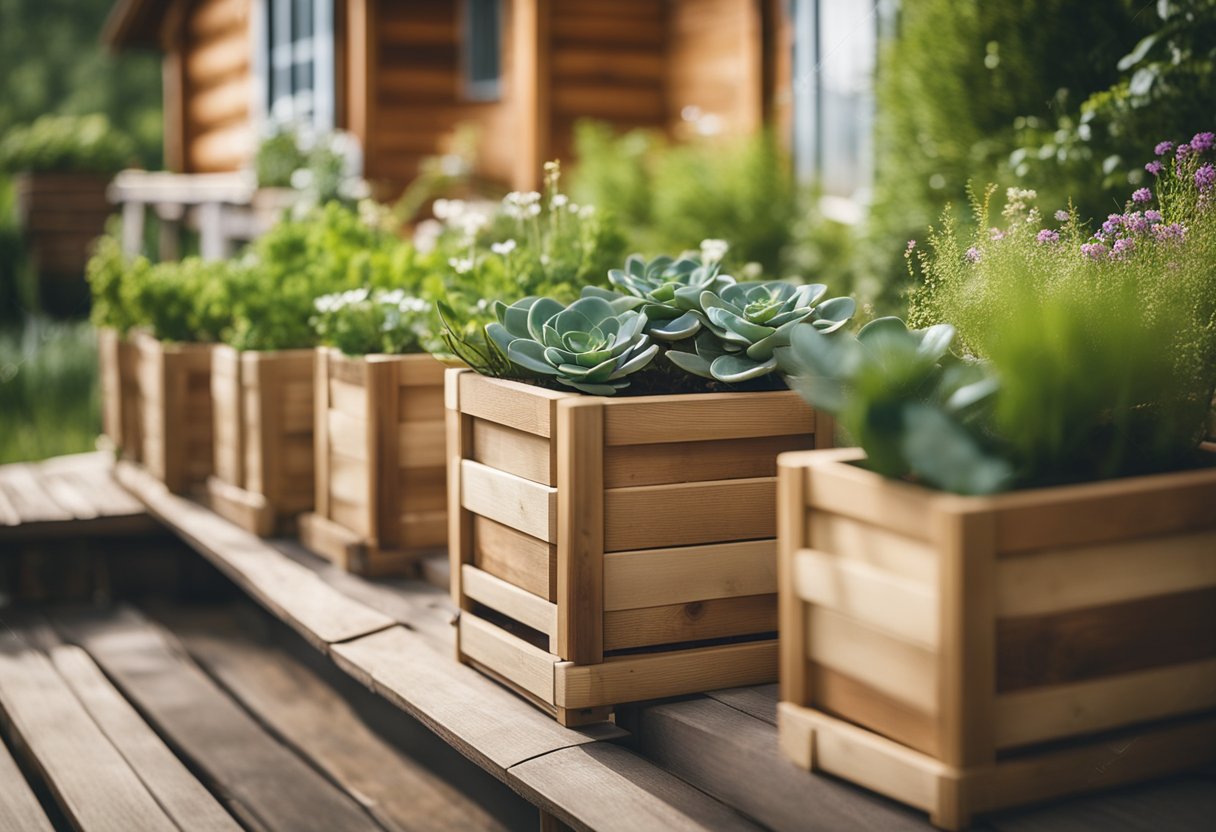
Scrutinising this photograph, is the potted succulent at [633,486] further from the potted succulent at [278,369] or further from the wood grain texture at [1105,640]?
the potted succulent at [278,369]

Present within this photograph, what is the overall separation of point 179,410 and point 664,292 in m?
2.28

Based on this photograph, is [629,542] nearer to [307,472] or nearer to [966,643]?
[966,643]

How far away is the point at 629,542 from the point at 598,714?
0.29 metres

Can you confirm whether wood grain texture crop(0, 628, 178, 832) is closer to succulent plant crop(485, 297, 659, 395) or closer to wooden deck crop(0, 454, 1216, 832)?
wooden deck crop(0, 454, 1216, 832)

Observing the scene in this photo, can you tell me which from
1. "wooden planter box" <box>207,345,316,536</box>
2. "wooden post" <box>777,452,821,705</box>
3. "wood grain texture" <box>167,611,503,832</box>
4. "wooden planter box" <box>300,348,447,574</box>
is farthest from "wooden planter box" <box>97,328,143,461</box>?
"wooden post" <box>777,452,821,705</box>

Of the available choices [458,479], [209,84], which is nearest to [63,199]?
[209,84]

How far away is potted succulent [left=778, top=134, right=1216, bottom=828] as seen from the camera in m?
1.55

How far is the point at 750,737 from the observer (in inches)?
76.1

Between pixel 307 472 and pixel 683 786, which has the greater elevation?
pixel 307 472

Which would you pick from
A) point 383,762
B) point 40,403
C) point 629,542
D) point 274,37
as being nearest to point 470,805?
point 383,762

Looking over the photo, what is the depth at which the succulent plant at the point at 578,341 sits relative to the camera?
2141 mm

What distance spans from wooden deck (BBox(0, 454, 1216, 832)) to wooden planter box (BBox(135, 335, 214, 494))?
108 centimetres

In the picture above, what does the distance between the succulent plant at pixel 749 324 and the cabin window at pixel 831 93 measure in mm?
4573

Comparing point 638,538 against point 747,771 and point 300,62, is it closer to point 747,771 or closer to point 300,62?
point 747,771
